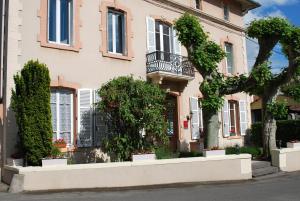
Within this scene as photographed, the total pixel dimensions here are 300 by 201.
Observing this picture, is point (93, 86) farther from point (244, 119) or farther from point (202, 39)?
point (244, 119)

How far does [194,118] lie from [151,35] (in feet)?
12.8

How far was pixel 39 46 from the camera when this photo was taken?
1214 centimetres

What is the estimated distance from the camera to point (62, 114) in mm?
12562

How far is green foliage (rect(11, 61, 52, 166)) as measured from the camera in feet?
34.6

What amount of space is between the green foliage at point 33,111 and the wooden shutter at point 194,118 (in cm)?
737

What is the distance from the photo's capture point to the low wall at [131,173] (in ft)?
33.2

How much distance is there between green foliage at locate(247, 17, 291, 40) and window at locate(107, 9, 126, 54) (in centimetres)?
441

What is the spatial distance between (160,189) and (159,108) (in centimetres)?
275

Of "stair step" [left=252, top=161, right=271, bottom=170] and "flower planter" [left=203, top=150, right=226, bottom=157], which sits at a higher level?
"flower planter" [left=203, top=150, right=226, bottom=157]

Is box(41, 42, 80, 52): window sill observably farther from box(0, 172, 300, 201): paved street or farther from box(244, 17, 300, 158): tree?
box(244, 17, 300, 158): tree

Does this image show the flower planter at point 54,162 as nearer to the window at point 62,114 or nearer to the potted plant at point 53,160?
the potted plant at point 53,160

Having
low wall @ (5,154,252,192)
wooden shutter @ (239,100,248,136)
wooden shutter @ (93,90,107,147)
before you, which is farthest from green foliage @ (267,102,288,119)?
wooden shutter @ (93,90,107,147)

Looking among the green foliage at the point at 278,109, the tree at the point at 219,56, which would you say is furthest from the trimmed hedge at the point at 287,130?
the tree at the point at 219,56

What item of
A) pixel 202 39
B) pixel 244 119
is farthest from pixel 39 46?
pixel 244 119
